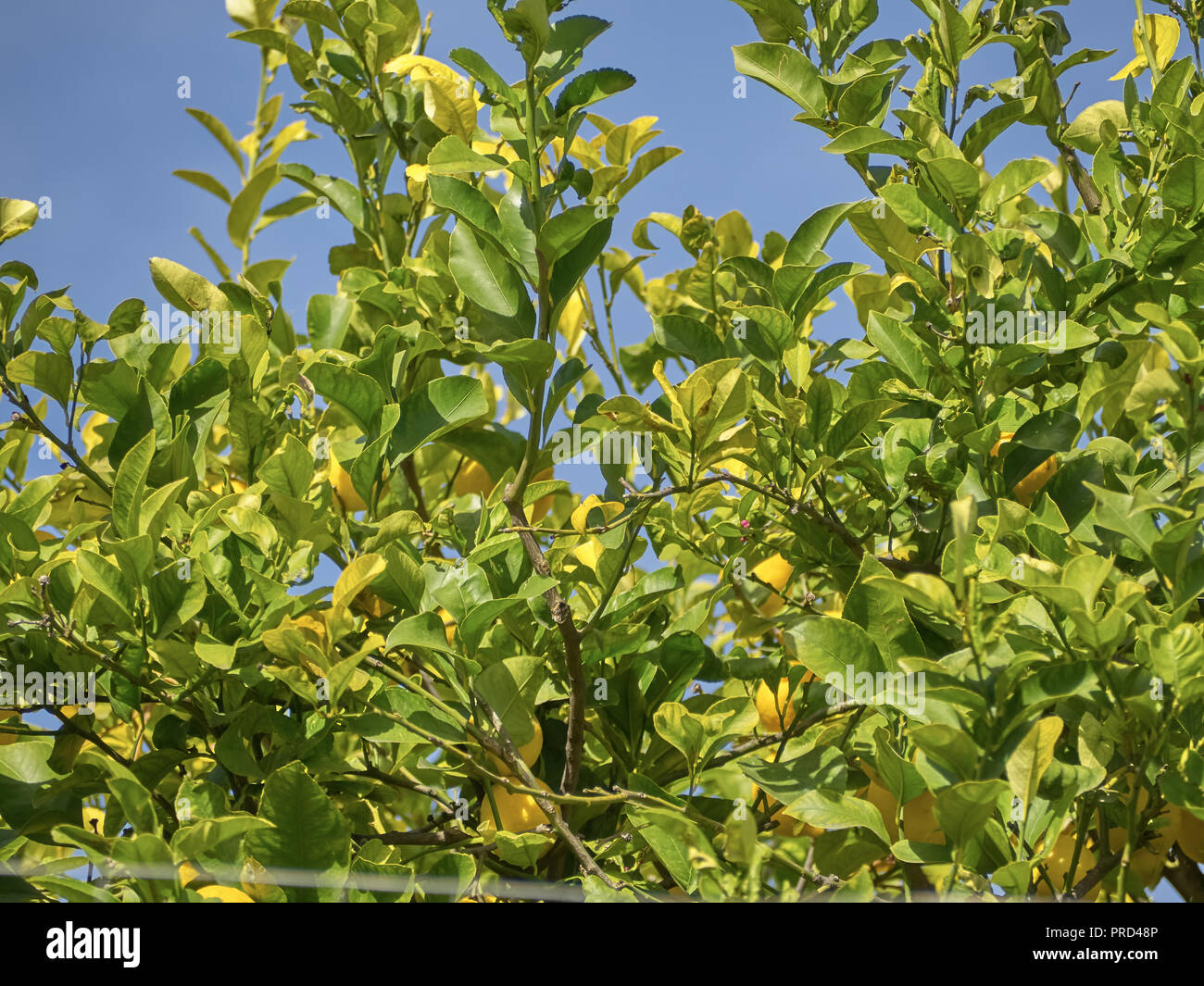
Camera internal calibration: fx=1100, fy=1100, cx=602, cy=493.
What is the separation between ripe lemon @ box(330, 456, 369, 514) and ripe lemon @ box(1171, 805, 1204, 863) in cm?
82

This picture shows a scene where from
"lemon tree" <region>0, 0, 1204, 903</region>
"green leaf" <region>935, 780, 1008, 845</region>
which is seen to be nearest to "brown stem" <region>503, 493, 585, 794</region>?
"lemon tree" <region>0, 0, 1204, 903</region>

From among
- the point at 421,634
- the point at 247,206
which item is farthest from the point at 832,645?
the point at 247,206

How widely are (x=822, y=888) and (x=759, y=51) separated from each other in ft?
2.32

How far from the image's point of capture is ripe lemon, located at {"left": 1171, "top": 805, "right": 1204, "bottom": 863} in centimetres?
85

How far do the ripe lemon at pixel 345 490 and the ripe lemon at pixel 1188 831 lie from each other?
0.82 metres

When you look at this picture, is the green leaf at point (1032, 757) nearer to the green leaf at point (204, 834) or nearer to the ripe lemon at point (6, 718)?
the green leaf at point (204, 834)

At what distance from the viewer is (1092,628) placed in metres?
0.66

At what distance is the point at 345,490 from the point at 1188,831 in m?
0.87

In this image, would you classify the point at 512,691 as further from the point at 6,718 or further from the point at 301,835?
the point at 6,718

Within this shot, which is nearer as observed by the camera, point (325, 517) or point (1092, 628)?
point (1092, 628)

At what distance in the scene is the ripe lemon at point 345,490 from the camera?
47.3 inches

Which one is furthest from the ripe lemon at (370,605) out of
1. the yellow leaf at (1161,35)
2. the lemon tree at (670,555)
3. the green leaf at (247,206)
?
the yellow leaf at (1161,35)

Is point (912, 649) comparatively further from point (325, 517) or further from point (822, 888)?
point (325, 517)
